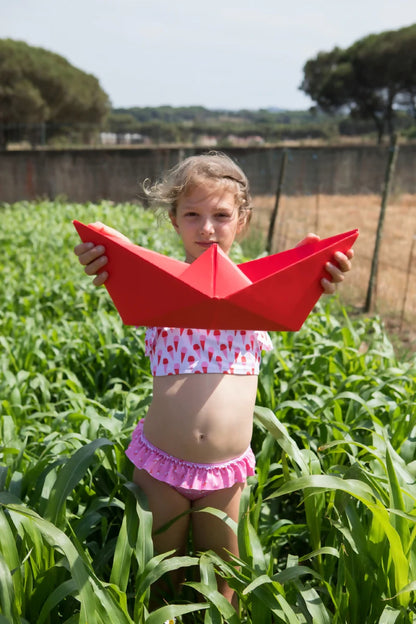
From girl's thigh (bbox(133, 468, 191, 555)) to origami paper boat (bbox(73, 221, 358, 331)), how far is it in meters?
0.43

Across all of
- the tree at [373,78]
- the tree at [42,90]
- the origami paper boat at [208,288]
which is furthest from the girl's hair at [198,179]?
the tree at [373,78]

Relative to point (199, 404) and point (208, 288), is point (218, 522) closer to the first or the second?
point (199, 404)

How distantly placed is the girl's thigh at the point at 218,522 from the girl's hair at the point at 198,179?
79cm

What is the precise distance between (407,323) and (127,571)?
13.5 feet

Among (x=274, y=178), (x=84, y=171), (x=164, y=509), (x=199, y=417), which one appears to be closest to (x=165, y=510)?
(x=164, y=509)

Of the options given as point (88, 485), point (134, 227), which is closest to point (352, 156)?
point (134, 227)

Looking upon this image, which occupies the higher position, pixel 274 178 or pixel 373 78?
pixel 373 78

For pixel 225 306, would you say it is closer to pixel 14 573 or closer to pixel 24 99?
pixel 14 573

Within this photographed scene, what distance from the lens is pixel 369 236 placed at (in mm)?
10570

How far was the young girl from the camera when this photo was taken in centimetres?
170

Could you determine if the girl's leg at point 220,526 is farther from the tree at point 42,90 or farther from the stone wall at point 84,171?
the tree at point 42,90

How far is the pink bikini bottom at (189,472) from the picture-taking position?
5.55 ft

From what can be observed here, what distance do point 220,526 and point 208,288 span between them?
0.63 metres

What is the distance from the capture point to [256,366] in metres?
1.84
